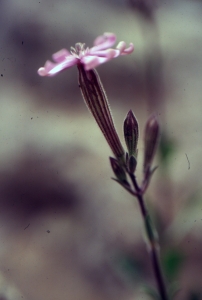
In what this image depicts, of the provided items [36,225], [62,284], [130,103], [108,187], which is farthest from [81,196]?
[130,103]

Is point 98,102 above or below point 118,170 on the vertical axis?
above

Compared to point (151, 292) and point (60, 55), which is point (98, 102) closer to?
point (60, 55)

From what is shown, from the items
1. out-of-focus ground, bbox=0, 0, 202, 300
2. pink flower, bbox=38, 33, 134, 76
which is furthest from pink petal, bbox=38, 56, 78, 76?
out-of-focus ground, bbox=0, 0, 202, 300

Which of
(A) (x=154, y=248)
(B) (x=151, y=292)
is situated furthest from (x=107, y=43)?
(B) (x=151, y=292)

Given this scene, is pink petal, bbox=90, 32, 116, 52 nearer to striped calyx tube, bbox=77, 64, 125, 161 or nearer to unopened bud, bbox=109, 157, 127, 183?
striped calyx tube, bbox=77, 64, 125, 161

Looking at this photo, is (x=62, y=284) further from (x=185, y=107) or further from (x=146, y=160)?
(x=185, y=107)

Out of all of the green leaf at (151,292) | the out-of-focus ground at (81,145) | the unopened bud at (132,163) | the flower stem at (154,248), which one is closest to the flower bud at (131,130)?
the unopened bud at (132,163)

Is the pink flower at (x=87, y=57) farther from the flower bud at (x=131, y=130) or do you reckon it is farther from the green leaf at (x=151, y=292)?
the green leaf at (x=151, y=292)
